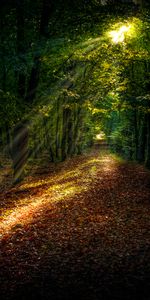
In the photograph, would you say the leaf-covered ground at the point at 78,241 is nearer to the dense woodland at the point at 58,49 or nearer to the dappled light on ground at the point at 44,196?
the dappled light on ground at the point at 44,196

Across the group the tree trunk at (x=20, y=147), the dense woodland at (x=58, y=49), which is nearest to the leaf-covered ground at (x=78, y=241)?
the tree trunk at (x=20, y=147)

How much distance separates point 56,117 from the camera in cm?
3838

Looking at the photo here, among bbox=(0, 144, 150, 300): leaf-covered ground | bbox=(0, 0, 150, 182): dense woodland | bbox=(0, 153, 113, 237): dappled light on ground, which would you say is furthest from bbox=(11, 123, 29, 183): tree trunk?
bbox=(0, 144, 150, 300): leaf-covered ground

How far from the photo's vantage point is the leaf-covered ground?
8.60 metres

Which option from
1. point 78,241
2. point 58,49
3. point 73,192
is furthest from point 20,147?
point 78,241

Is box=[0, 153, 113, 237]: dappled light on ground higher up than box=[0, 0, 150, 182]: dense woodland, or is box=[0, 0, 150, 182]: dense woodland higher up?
box=[0, 0, 150, 182]: dense woodland

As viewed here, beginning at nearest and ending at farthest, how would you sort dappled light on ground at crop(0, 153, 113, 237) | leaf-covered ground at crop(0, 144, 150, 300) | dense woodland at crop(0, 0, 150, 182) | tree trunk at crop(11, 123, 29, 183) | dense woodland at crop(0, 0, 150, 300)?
leaf-covered ground at crop(0, 144, 150, 300) < dense woodland at crop(0, 0, 150, 300) < dappled light on ground at crop(0, 153, 113, 237) < dense woodland at crop(0, 0, 150, 182) < tree trunk at crop(11, 123, 29, 183)

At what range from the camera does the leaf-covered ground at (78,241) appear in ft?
28.2

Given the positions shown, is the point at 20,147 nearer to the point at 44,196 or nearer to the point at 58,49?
the point at 44,196

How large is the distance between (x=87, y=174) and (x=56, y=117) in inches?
705

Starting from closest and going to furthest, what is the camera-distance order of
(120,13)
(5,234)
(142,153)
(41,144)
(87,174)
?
(5,234)
(120,13)
(87,174)
(142,153)
(41,144)

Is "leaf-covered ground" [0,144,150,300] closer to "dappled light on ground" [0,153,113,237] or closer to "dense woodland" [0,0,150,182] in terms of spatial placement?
"dappled light on ground" [0,153,113,237]

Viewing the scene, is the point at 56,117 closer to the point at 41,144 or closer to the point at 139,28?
the point at 41,144

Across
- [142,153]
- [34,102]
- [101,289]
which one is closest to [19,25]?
[34,102]
